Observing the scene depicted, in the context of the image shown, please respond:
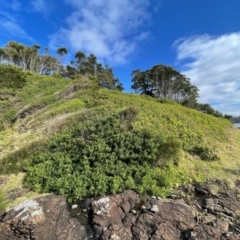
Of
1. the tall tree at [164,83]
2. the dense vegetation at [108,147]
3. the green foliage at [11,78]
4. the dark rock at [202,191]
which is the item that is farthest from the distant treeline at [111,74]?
the dark rock at [202,191]

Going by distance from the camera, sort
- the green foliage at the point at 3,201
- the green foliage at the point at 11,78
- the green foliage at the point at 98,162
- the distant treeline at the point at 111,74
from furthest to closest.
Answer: the distant treeline at the point at 111,74 → the green foliage at the point at 11,78 → the green foliage at the point at 98,162 → the green foliage at the point at 3,201

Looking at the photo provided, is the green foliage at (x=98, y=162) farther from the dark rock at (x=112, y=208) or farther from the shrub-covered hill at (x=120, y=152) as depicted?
the dark rock at (x=112, y=208)

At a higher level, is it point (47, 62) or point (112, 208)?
point (47, 62)

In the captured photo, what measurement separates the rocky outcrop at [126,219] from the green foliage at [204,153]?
8.35 feet

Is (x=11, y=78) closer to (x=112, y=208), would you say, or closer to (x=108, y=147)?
(x=108, y=147)

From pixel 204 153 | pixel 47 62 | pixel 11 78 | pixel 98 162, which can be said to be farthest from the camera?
pixel 47 62

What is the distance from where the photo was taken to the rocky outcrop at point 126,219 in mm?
4852

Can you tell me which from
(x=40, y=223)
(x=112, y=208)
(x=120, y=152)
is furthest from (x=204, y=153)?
(x=40, y=223)

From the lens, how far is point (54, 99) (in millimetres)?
17203

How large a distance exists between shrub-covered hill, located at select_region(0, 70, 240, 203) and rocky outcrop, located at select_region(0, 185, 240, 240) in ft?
1.59

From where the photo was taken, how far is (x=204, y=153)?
353 inches

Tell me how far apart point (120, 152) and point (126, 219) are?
8.48 ft

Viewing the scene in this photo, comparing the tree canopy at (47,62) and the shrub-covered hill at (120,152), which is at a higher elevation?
the tree canopy at (47,62)

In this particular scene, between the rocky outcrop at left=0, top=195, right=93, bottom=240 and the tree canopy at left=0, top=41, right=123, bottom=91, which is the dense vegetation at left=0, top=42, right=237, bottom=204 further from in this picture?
the tree canopy at left=0, top=41, right=123, bottom=91
